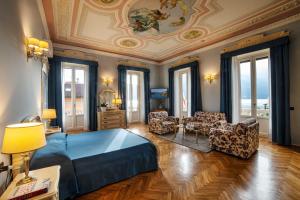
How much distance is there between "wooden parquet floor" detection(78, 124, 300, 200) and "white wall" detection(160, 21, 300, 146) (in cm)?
106

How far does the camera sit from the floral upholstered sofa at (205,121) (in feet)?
15.6

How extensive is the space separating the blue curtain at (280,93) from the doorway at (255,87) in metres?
0.61

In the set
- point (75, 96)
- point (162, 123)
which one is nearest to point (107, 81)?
point (75, 96)

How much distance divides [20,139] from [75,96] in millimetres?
5346

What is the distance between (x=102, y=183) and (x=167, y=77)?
6.31m

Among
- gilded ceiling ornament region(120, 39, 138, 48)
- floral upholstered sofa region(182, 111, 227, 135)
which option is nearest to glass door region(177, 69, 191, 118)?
floral upholstered sofa region(182, 111, 227, 135)

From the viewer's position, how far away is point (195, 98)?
6137 mm

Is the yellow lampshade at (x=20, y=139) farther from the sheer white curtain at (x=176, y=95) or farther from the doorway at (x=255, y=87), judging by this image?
the sheer white curtain at (x=176, y=95)

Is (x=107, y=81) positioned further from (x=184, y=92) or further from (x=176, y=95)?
(x=184, y=92)

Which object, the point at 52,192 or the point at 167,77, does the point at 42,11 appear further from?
the point at 167,77

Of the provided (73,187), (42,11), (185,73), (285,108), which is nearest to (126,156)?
(73,187)

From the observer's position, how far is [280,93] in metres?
3.96

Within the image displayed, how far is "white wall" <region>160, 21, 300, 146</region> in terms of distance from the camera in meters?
3.82

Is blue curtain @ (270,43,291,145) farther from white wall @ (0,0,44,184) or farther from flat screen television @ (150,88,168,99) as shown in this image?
white wall @ (0,0,44,184)
